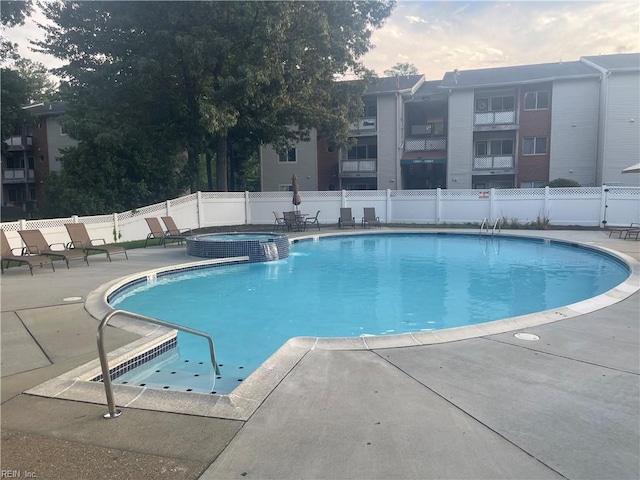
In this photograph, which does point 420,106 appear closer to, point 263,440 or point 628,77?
point 628,77

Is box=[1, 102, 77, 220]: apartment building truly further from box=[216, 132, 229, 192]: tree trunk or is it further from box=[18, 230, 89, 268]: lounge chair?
box=[18, 230, 89, 268]: lounge chair

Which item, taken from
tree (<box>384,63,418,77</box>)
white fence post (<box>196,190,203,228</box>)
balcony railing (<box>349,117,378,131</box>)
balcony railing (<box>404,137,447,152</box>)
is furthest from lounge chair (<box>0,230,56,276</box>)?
tree (<box>384,63,418,77</box>)

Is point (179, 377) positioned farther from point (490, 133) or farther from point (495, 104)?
point (495, 104)

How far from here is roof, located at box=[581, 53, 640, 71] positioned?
25.0 meters

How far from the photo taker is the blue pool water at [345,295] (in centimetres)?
648

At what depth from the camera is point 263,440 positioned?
2.98m

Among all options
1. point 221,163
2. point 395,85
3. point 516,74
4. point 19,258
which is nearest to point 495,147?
point 516,74

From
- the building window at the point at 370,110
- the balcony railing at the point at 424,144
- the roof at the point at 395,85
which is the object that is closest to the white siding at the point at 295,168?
the building window at the point at 370,110

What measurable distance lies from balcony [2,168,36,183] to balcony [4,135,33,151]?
1.88m

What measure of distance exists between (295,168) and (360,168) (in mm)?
4991

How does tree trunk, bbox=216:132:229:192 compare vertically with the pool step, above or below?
above

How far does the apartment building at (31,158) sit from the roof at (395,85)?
Answer: 23918mm

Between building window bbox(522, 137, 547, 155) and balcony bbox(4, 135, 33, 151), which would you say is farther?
balcony bbox(4, 135, 33, 151)

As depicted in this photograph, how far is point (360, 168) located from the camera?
30.8m
